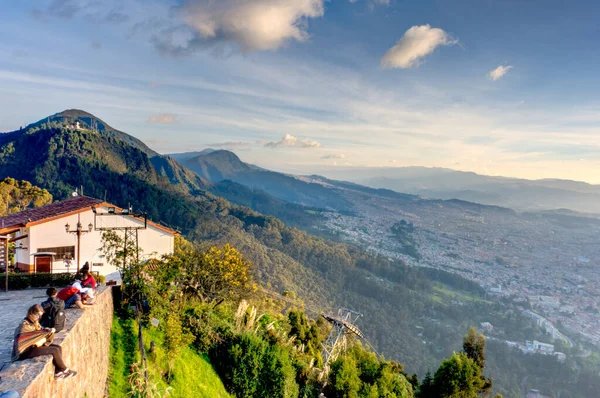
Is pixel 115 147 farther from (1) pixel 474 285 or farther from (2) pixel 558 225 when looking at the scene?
(2) pixel 558 225

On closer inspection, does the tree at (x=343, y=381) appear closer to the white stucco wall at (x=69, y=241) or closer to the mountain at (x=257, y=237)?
the white stucco wall at (x=69, y=241)

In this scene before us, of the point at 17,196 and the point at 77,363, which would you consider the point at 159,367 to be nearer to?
the point at 77,363

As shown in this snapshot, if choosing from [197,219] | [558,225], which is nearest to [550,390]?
[197,219]

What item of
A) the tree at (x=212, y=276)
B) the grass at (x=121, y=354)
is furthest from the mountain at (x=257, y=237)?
the grass at (x=121, y=354)

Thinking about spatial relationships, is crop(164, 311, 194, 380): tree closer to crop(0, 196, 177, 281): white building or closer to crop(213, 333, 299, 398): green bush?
crop(213, 333, 299, 398): green bush

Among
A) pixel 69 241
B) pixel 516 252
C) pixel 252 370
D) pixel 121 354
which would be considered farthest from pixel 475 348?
pixel 516 252

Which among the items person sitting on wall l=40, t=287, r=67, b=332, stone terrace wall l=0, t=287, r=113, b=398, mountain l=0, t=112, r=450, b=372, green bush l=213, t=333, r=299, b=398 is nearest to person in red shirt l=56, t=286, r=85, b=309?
stone terrace wall l=0, t=287, r=113, b=398

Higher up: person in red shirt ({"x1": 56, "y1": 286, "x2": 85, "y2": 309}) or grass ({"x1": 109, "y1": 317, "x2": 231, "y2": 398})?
person in red shirt ({"x1": 56, "y1": 286, "x2": 85, "y2": 309})
